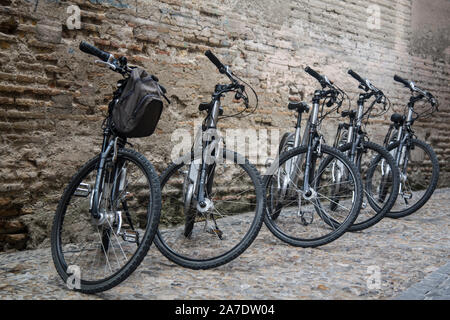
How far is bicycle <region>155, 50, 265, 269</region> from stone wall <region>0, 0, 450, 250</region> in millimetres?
983

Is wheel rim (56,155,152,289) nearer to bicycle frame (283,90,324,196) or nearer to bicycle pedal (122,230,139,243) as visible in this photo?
bicycle pedal (122,230,139,243)

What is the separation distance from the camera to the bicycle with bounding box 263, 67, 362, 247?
363 centimetres

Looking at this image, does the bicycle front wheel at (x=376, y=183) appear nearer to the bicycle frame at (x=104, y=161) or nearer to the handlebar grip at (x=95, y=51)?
the bicycle frame at (x=104, y=161)

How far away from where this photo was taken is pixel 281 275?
3.02 m

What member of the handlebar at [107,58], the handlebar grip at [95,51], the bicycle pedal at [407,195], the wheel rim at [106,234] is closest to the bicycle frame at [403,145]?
the bicycle pedal at [407,195]

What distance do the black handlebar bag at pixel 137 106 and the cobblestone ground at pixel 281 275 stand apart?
3.10 ft

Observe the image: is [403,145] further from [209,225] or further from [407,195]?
[209,225]

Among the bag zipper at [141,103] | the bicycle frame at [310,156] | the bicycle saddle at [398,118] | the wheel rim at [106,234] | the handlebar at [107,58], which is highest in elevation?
the handlebar at [107,58]

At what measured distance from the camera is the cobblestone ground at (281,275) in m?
2.64

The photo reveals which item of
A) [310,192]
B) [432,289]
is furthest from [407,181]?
[432,289]

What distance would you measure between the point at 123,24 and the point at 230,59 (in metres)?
1.35

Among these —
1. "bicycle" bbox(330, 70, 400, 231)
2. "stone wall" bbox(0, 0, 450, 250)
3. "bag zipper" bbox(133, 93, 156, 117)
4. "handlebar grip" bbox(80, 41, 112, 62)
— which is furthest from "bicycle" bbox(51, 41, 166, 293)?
"bicycle" bbox(330, 70, 400, 231)
